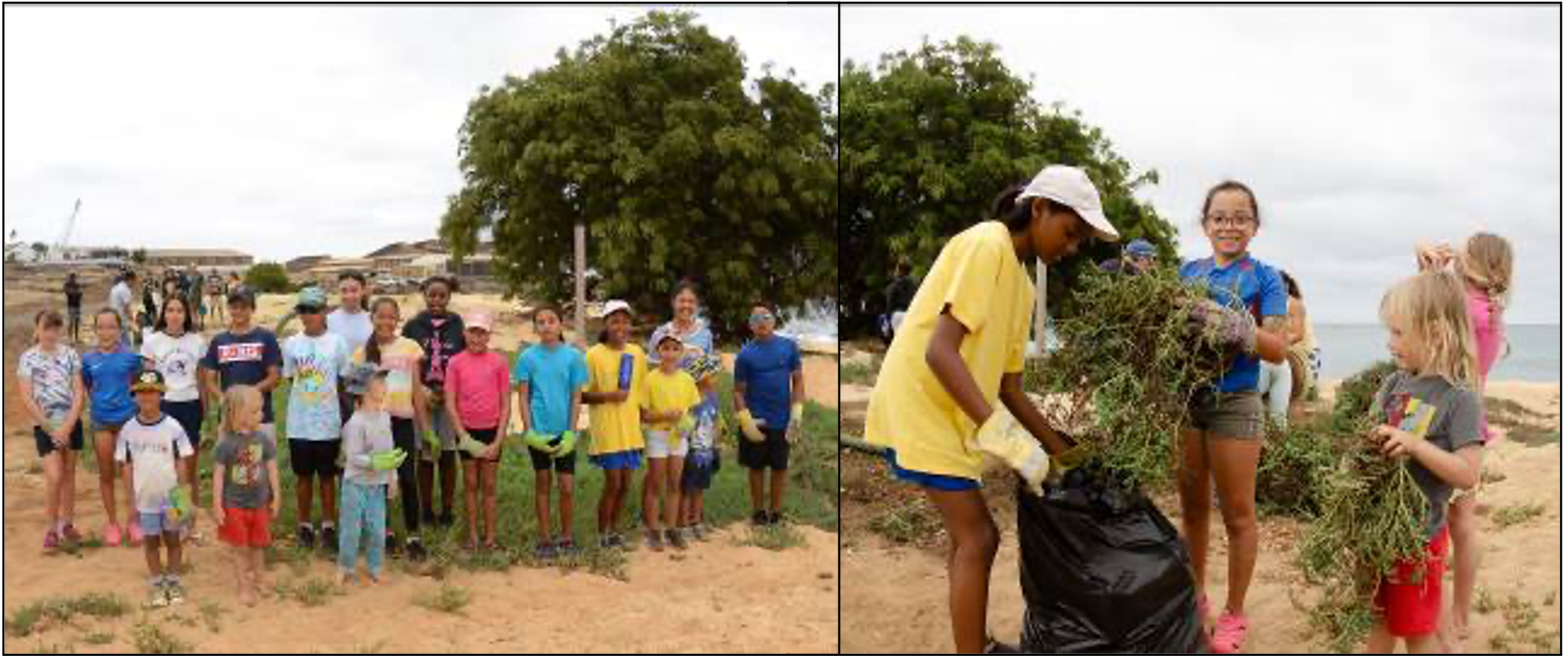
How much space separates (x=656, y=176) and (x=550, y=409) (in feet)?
38.3

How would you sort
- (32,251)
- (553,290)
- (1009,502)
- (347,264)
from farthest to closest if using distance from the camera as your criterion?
(553,290)
(32,251)
(347,264)
(1009,502)

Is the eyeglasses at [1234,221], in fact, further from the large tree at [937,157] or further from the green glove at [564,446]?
the large tree at [937,157]

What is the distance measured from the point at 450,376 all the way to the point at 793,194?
43.4ft

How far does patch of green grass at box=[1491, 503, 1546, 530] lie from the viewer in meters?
5.32

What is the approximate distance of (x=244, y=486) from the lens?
4.64 m

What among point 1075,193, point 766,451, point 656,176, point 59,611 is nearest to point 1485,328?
point 1075,193

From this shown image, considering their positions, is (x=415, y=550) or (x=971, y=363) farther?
(x=415, y=550)

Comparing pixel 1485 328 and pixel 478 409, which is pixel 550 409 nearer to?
pixel 478 409

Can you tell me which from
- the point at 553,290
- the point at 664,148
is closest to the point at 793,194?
the point at 664,148

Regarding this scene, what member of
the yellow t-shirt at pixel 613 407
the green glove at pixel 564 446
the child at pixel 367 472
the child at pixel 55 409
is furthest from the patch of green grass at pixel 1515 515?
the child at pixel 55 409

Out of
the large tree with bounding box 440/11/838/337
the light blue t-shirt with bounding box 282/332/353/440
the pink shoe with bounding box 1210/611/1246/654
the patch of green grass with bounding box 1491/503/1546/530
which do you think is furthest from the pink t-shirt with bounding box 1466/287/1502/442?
the large tree with bounding box 440/11/838/337

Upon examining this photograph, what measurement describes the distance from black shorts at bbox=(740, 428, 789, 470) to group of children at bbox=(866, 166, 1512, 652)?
2891mm

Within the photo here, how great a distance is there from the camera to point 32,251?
856cm

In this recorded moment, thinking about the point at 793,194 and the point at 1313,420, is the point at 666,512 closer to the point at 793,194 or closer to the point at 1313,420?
the point at 1313,420
